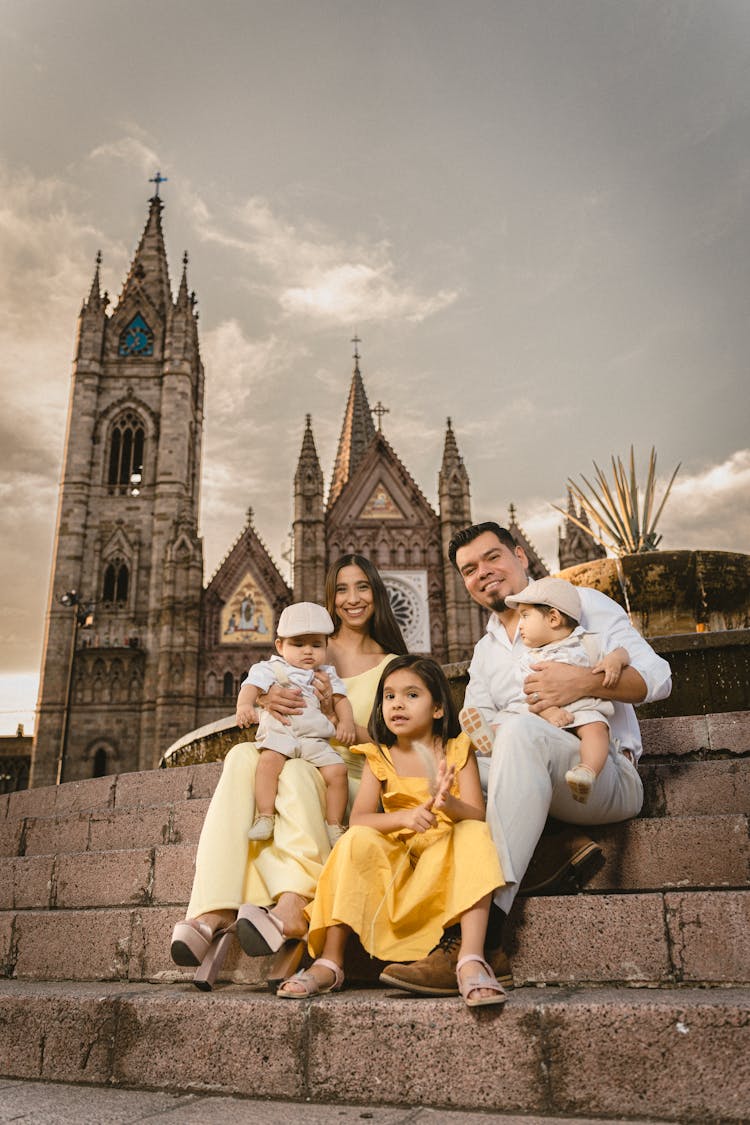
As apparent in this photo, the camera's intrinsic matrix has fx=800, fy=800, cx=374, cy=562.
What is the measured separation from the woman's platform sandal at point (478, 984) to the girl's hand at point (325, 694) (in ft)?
4.48

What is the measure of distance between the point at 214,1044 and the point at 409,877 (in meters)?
0.73

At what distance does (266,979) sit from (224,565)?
27.9m

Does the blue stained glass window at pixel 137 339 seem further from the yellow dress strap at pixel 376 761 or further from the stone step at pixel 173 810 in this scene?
the yellow dress strap at pixel 376 761

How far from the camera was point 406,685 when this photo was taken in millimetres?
2877

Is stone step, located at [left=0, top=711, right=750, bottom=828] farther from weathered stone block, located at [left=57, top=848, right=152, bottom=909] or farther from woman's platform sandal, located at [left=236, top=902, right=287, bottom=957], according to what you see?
woman's platform sandal, located at [left=236, top=902, right=287, bottom=957]

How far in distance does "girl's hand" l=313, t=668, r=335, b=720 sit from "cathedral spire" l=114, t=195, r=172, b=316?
35.7 metres

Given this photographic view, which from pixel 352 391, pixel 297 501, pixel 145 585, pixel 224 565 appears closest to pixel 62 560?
pixel 145 585

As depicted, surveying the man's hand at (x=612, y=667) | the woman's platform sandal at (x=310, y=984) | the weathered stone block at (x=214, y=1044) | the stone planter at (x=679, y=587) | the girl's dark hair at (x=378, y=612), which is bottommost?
the weathered stone block at (x=214, y=1044)

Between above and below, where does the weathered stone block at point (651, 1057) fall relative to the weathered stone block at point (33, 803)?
below

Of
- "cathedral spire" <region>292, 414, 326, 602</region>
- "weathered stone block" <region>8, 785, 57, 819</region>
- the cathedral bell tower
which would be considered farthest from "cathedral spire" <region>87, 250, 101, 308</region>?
"weathered stone block" <region>8, 785, 57, 819</region>

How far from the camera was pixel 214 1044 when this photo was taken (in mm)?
2295

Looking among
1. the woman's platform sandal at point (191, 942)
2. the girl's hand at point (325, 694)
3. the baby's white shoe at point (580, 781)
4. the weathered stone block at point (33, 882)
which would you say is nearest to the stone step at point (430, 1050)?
the woman's platform sandal at point (191, 942)

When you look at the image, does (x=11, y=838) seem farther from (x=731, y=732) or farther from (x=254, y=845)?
(x=731, y=732)

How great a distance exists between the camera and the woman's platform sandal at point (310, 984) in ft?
7.61
